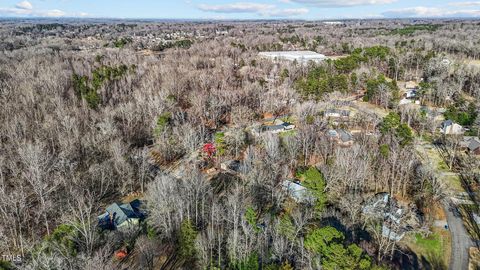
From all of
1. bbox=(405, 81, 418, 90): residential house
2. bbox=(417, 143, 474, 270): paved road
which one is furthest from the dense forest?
bbox=(405, 81, 418, 90): residential house

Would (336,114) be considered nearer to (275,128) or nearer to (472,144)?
(275,128)

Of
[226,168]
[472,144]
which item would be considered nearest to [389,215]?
[226,168]

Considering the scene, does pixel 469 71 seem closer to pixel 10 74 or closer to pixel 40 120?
pixel 40 120

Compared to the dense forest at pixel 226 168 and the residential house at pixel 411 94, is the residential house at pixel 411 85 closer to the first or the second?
the residential house at pixel 411 94

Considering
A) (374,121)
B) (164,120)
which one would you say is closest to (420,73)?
(374,121)

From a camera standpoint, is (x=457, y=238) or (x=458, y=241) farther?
(x=457, y=238)

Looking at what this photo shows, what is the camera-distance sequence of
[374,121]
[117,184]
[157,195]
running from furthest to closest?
[374,121] < [117,184] < [157,195]

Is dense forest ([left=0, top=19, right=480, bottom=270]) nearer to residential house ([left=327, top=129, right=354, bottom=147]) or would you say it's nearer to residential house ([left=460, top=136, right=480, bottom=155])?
residential house ([left=327, top=129, right=354, bottom=147])
